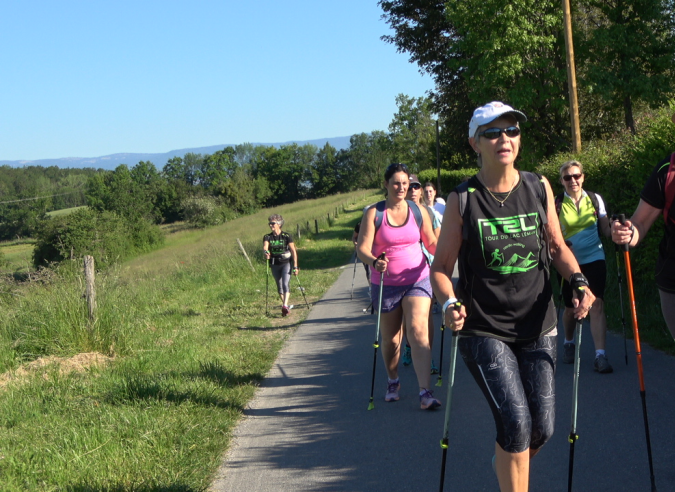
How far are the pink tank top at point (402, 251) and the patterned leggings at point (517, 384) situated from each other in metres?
2.59

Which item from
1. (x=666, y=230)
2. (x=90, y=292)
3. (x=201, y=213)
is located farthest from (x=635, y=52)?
(x=201, y=213)

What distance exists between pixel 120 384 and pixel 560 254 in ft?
16.2

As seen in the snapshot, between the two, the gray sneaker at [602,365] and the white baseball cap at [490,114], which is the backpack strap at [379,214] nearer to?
the gray sneaker at [602,365]

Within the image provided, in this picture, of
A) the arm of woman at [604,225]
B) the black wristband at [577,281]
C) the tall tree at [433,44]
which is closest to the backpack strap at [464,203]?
the black wristband at [577,281]

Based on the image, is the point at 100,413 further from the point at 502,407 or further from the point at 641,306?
the point at 641,306

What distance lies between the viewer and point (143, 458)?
489cm

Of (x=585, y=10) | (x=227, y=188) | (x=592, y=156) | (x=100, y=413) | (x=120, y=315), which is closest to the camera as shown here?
(x=100, y=413)

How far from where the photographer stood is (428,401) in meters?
5.63

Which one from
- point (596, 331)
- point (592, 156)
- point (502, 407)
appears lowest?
point (596, 331)

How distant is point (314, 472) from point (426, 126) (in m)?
60.7

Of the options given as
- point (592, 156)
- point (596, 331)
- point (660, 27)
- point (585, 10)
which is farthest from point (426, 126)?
point (596, 331)

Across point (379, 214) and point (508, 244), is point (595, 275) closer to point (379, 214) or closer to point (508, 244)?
point (379, 214)

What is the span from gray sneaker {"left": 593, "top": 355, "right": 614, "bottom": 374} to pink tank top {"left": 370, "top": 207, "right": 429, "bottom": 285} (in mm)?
1741

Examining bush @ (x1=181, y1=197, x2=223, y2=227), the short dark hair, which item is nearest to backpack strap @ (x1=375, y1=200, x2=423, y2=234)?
the short dark hair
